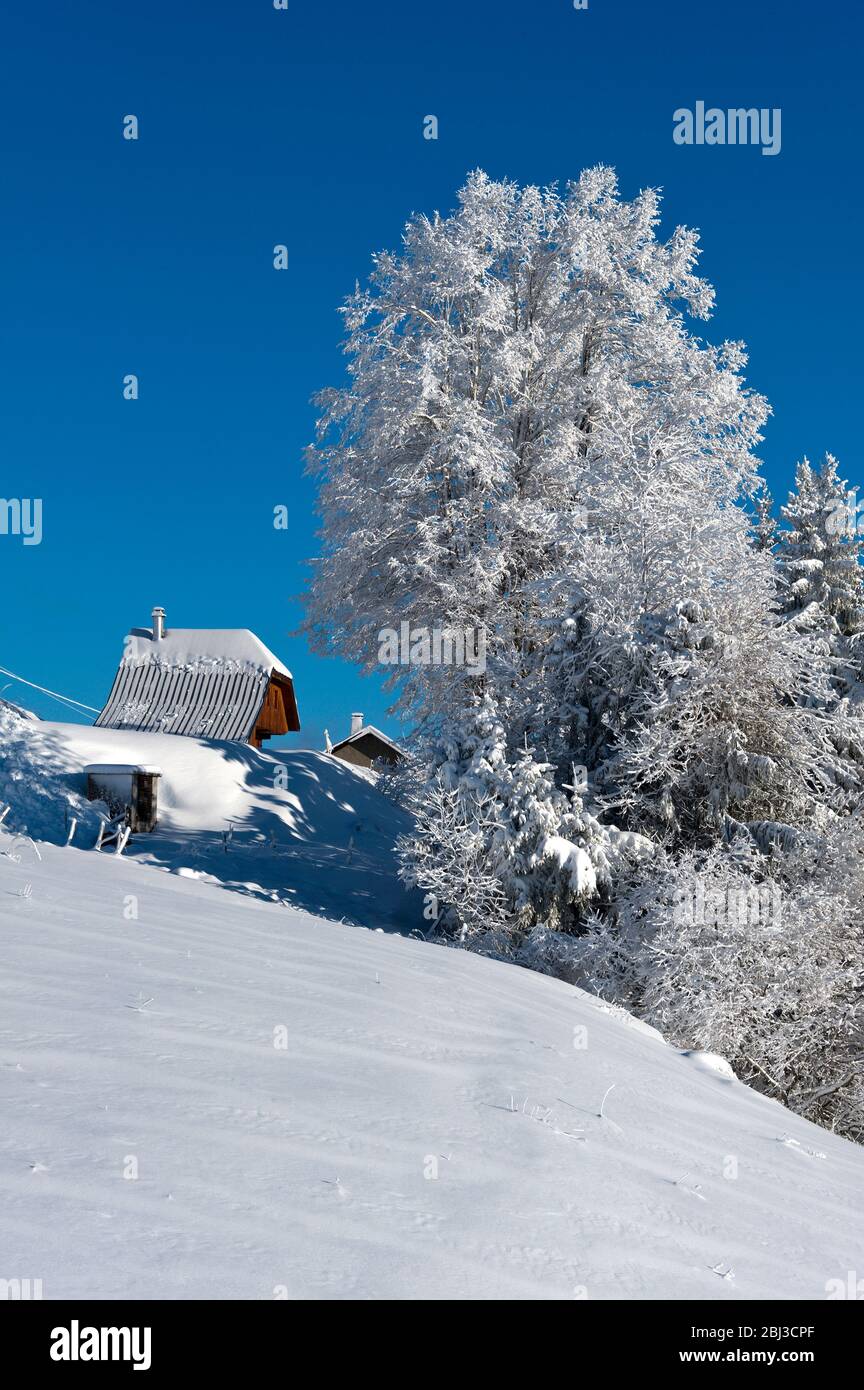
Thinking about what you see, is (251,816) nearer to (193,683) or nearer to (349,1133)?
(193,683)

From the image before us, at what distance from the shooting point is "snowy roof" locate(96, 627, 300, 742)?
31.2 m

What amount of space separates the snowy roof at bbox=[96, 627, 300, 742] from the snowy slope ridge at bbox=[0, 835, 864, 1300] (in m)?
23.7

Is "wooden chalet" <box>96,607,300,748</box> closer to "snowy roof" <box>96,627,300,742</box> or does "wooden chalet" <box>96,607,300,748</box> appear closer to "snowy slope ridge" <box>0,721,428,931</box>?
"snowy roof" <box>96,627,300,742</box>

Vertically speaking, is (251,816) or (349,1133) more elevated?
(251,816)

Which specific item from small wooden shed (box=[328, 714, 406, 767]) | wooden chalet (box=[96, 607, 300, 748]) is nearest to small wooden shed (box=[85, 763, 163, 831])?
wooden chalet (box=[96, 607, 300, 748])

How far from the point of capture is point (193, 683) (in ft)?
107

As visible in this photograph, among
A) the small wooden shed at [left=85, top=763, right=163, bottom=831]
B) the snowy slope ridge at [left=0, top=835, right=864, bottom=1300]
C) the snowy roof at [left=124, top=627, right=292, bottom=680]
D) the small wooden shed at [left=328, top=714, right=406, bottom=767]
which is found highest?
the snowy roof at [left=124, top=627, right=292, bottom=680]

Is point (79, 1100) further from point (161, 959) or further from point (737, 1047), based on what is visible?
point (737, 1047)

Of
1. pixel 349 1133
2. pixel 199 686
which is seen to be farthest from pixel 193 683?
pixel 349 1133

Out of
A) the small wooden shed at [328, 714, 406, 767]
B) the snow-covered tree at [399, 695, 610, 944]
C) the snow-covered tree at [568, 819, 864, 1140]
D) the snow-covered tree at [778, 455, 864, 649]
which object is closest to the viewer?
the snow-covered tree at [568, 819, 864, 1140]

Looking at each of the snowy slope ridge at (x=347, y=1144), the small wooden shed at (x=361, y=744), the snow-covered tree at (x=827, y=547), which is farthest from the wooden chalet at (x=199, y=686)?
the snowy slope ridge at (x=347, y=1144)

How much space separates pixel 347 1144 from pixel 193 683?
2955 centimetres

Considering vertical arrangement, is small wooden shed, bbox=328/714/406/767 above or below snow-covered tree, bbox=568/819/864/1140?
above
